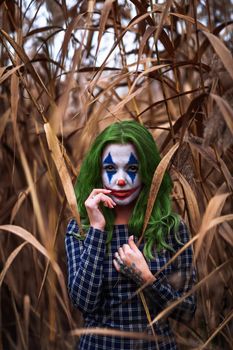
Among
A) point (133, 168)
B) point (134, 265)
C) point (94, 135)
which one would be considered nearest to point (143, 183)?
point (133, 168)

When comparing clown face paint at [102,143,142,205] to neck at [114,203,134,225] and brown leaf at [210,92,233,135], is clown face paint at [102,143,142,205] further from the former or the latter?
brown leaf at [210,92,233,135]

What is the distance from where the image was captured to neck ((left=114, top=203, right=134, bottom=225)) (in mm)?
1028

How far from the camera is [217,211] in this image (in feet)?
2.96

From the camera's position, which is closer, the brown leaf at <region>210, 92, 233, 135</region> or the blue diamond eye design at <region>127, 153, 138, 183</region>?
the brown leaf at <region>210, 92, 233, 135</region>

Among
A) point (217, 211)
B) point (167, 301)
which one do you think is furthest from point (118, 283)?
point (217, 211)

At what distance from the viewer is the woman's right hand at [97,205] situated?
978 mm

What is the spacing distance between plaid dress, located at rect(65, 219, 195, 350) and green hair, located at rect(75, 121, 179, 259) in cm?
2

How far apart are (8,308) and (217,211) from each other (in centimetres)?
75

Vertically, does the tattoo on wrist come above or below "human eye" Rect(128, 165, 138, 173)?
below

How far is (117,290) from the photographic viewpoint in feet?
3.27

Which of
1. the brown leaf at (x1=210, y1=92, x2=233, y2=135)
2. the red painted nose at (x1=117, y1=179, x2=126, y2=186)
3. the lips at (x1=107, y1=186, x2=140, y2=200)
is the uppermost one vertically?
the brown leaf at (x1=210, y1=92, x2=233, y2=135)

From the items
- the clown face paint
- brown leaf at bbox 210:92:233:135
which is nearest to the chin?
the clown face paint

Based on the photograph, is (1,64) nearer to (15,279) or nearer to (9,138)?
(9,138)

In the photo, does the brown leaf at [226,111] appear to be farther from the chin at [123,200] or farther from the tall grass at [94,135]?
the chin at [123,200]
